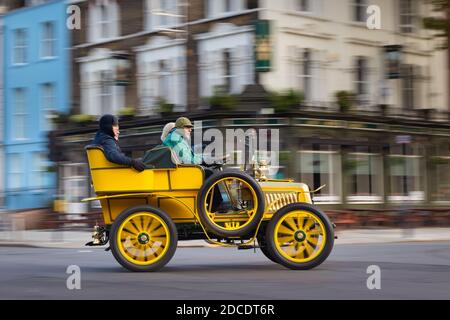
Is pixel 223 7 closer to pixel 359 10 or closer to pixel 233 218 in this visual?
pixel 359 10

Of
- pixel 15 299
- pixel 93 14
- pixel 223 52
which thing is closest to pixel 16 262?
pixel 15 299

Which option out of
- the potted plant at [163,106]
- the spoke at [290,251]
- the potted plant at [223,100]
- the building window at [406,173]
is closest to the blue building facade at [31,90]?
the potted plant at [163,106]

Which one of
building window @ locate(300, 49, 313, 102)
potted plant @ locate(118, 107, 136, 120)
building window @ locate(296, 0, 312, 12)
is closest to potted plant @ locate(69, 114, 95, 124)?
potted plant @ locate(118, 107, 136, 120)

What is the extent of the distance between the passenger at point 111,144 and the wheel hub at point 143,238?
0.75 meters

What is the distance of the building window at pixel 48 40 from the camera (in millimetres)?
39000

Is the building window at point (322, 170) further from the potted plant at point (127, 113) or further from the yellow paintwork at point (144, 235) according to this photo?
the yellow paintwork at point (144, 235)

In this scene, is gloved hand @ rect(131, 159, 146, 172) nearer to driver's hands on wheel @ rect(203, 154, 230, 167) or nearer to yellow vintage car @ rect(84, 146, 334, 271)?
yellow vintage car @ rect(84, 146, 334, 271)

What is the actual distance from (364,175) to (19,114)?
53.3 feet

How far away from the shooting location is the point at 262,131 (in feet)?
91.2

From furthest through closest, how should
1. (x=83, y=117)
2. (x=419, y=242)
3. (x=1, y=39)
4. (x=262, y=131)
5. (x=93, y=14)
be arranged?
(x=1, y=39) → (x=93, y=14) → (x=83, y=117) → (x=262, y=131) → (x=419, y=242)

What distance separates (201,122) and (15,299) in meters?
20.2

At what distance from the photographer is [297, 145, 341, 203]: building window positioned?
2920 cm

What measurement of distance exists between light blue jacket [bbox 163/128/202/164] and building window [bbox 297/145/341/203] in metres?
17.5

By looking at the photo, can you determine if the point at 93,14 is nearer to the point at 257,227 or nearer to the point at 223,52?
the point at 223,52
